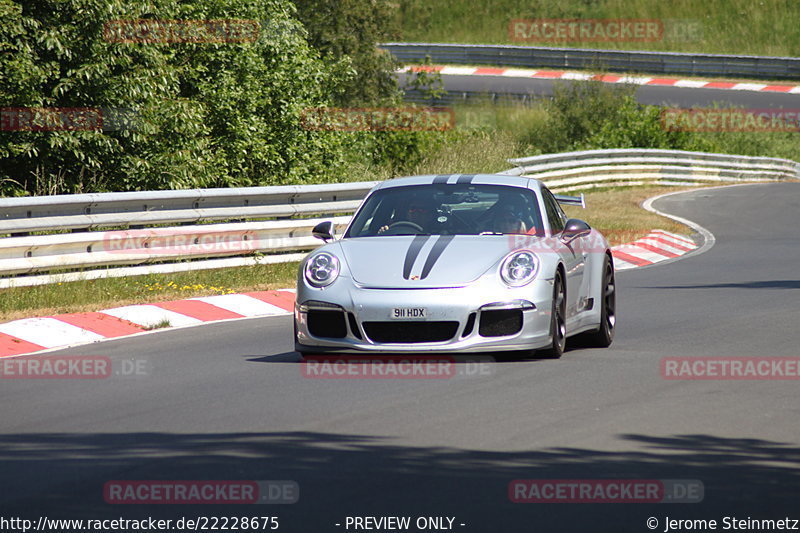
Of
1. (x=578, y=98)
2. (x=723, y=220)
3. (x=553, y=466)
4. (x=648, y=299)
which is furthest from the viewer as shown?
(x=578, y=98)

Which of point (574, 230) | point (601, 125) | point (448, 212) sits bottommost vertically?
point (601, 125)

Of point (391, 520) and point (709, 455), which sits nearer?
point (391, 520)

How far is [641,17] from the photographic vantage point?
58969 mm

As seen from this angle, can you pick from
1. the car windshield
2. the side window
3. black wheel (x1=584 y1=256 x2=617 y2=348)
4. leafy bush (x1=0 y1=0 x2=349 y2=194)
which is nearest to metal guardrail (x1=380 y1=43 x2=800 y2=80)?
leafy bush (x1=0 y1=0 x2=349 y2=194)

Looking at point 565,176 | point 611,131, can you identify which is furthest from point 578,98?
point 565,176

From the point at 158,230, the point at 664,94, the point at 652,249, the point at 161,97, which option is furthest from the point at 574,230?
the point at 664,94

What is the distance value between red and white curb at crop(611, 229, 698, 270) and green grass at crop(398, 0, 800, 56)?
35.3 meters

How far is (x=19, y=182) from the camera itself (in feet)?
59.2

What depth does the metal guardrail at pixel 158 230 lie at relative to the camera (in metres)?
12.1

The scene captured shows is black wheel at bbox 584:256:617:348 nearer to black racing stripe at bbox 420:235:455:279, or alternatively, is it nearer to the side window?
the side window

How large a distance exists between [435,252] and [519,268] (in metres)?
0.58

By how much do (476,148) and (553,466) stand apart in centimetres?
2285

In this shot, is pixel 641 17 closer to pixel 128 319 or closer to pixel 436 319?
pixel 128 319

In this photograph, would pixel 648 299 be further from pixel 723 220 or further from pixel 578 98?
pixel 578 98
